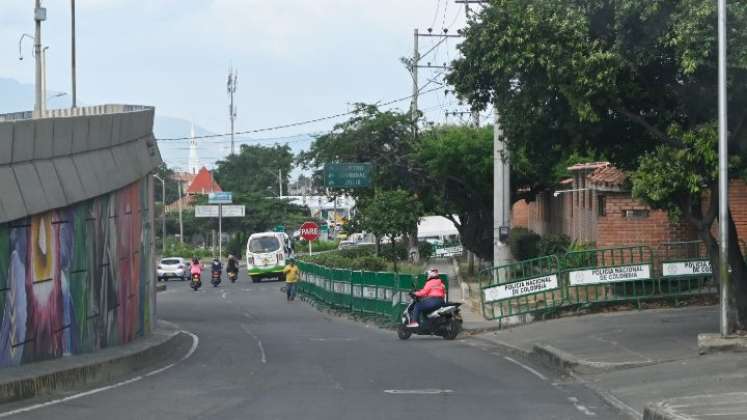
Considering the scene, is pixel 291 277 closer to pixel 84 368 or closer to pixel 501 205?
pixel 501 205

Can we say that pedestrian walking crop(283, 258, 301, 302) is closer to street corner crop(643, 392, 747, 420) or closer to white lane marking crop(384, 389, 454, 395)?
white lane marking crop(384, 389, 454, 395)

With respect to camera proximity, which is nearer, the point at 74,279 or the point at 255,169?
the point at 74,279

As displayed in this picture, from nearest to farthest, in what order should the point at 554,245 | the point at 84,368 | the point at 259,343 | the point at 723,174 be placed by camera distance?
the point at 84,368 → the point at 723,174 → the point at 259,343 → the point at 554,245

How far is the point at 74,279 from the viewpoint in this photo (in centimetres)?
1906

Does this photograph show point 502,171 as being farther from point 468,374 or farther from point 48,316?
point 48,316

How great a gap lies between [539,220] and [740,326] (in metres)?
35.1

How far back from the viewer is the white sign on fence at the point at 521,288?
2695 cm

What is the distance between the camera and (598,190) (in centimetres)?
3344

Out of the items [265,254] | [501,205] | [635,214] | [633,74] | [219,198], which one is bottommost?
[265,254]

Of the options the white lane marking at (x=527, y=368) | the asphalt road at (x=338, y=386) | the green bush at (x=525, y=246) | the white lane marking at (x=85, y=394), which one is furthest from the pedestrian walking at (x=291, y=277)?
the white lane marking at (x=527, y=368)

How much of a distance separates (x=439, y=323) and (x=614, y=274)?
13.8 ft

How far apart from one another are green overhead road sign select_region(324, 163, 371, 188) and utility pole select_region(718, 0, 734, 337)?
35.7m

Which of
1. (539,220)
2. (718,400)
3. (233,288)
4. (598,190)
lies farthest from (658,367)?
(233,288)

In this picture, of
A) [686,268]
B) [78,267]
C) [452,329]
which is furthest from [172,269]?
[78,267]
